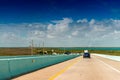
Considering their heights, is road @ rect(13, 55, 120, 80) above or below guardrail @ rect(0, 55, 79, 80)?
below

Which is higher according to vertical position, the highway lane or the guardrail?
the guardrail

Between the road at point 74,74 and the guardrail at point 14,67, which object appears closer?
the guardrail at point 14,67

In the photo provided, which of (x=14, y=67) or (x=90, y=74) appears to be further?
(x=90, y=74)

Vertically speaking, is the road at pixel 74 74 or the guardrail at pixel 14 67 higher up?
the guardrail at pixel 14 67

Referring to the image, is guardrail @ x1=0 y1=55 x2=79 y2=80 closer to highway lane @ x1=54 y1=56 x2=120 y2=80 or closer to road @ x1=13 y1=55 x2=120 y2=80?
road @ x1=13 y1=55 x2=120 y2=80

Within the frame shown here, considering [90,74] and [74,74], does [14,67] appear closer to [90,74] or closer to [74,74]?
[74,74]

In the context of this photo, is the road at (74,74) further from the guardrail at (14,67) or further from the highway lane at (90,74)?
the guardrail at (14,67)

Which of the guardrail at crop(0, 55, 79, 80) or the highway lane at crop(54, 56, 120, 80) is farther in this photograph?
the highway lane at crop(54, 56, 120, 80)

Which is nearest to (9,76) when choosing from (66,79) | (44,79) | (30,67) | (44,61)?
(44,79)

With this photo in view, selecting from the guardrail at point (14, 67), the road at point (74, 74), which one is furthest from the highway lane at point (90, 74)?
the guardrail at point (14, 67)

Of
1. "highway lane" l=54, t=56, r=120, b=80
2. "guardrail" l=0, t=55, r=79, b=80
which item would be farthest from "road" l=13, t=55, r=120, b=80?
"guardrail" l=0, t=55, r=79, b=80

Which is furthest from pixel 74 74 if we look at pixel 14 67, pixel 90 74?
pixel 14 67

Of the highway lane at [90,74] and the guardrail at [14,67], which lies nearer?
the guardrail at [14,67]

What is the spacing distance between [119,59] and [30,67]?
99.6 feet
